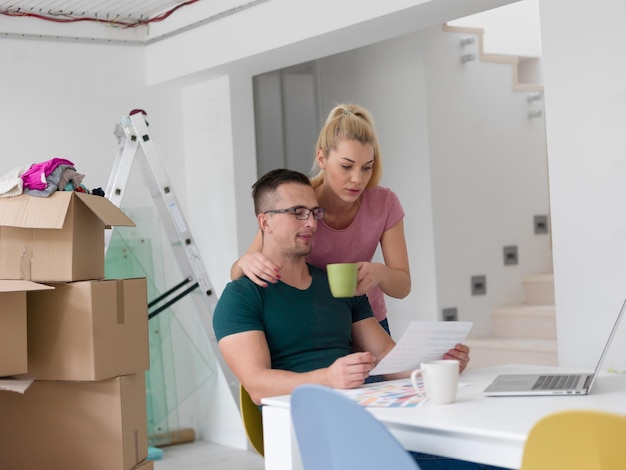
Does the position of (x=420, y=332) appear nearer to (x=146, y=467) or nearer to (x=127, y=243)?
(x=146, y=467)

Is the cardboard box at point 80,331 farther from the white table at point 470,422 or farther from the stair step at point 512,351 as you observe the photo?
the stair step at point 512,351

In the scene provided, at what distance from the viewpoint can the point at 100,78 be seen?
4500 mm

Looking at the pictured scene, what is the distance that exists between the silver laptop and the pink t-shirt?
0.78 meters

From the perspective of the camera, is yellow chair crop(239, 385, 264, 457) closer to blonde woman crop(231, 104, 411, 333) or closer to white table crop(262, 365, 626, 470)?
blonde woman crop(231, 104, 411, 333)

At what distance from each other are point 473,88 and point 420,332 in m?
3.50

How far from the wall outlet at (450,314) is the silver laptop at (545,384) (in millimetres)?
2976

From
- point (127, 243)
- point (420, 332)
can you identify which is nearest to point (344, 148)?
point (420, 332)

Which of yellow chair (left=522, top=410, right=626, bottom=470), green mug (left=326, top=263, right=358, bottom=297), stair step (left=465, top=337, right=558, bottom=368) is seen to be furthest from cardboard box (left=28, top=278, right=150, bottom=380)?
stair step (left=465, top=337, right=558, bottom=368)

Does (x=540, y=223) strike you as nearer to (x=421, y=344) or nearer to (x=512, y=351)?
(x=512, y=351)

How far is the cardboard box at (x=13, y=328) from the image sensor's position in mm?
2770

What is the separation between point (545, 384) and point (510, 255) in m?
3.54

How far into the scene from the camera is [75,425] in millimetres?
3041

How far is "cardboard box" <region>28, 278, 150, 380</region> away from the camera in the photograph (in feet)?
9.48

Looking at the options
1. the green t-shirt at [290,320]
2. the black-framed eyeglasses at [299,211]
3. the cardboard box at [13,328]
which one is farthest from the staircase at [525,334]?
the cardboard box at [13,328]
